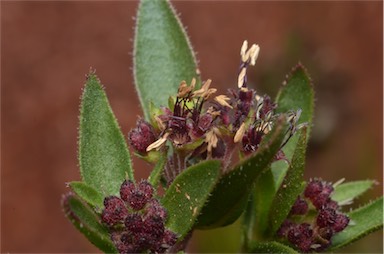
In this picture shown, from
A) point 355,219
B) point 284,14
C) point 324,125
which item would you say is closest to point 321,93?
point 324,125

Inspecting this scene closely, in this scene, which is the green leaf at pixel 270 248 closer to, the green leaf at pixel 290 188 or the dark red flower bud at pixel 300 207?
the green leaf at pixel 290 188

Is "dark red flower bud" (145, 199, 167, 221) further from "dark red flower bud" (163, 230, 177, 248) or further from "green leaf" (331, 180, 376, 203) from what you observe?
A: "green leaf" (331, 180, 376, 203)

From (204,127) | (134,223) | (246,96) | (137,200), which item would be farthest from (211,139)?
(134,223)

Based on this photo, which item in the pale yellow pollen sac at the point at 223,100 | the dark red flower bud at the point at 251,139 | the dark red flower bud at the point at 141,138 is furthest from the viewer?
the dark red flower bud at the point at 141,138

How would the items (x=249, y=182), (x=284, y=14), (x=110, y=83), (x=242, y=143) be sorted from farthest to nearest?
(x=284, y=14) < (x=110, y=83) < (x=242, y=143) < (x=249, y=182)

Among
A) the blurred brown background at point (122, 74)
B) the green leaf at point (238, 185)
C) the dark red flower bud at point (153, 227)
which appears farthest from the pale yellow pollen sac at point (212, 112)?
the blurred brown background at point (122, 74)

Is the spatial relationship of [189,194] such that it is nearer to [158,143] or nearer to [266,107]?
[158,143]

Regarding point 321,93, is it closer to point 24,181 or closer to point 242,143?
point 24,181
